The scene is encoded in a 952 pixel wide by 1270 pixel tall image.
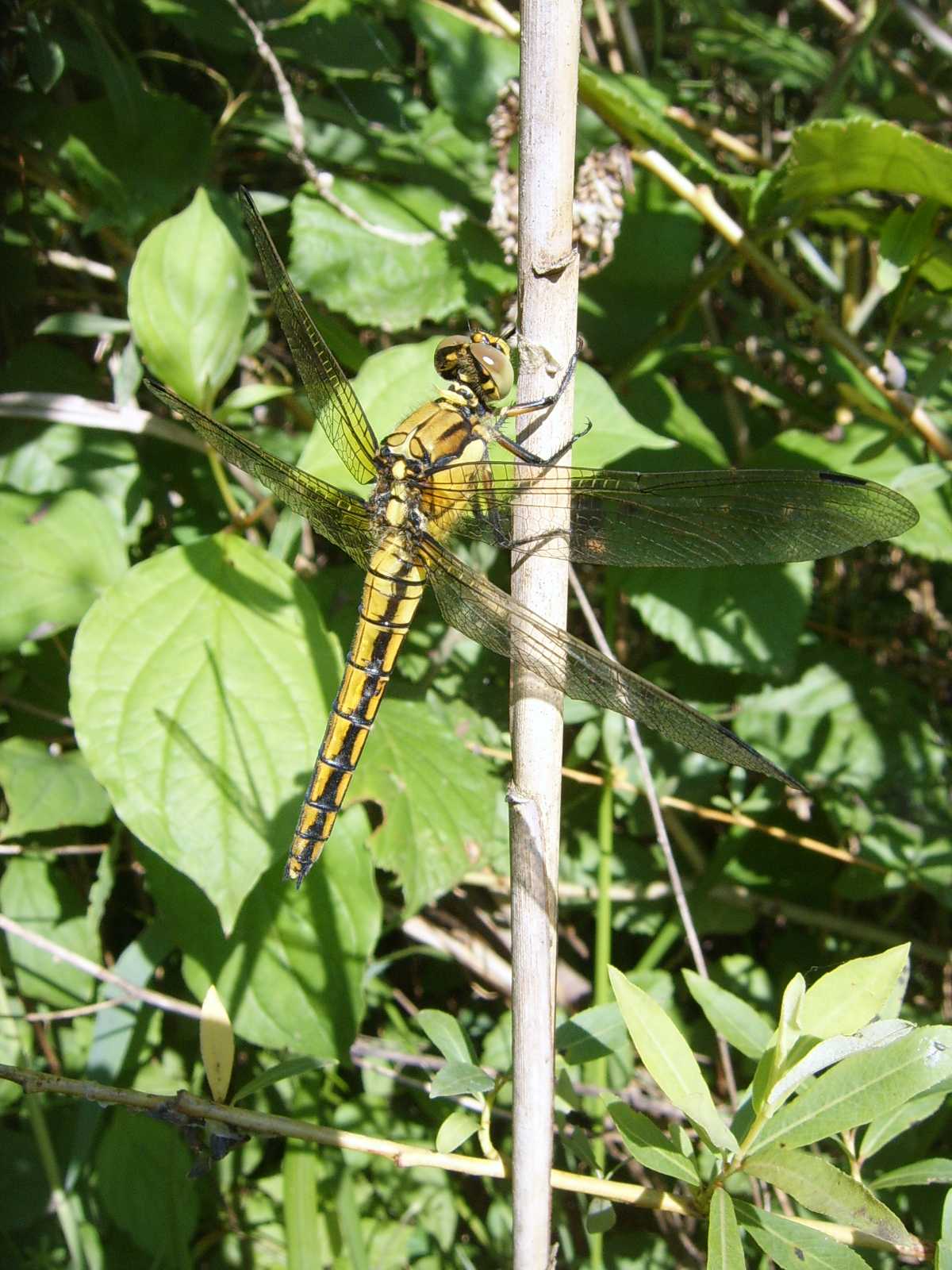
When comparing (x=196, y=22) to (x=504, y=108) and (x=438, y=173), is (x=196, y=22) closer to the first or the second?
(x=438, y=173)

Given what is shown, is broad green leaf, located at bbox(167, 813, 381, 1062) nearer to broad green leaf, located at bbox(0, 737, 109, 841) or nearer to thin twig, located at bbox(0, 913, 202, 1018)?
thin twig, located at bbox(0, 913, 202, 1018)

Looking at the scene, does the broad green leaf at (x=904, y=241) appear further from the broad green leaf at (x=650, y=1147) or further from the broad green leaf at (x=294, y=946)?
the broad green leaf at (x=650, y=1147)

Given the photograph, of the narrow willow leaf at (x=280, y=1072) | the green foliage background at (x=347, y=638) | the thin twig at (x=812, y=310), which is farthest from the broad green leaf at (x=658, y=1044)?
the thin twig at (x=812, y=310)

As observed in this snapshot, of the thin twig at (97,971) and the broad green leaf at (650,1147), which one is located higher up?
the thin twig at (97,971)

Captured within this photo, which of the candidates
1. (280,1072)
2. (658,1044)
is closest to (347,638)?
(280,1072)

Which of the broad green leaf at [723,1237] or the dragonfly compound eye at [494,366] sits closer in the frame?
the broad green leaf at [723,1237]

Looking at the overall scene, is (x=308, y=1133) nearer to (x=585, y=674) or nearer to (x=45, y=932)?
(x=585, y=674)

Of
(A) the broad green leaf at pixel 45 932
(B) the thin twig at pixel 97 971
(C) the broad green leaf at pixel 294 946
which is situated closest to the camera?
(C) the broad green leaf at pixel 294 946

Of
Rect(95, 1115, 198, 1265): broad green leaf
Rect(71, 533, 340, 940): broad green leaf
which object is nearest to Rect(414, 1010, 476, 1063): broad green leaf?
Rect(71, 533, 340, 940): broad green leaf

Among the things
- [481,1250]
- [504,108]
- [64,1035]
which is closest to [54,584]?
[64,1035]

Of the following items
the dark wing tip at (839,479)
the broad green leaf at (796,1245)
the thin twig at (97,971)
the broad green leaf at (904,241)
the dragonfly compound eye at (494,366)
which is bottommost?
the broad green leaf at (796,1245)
